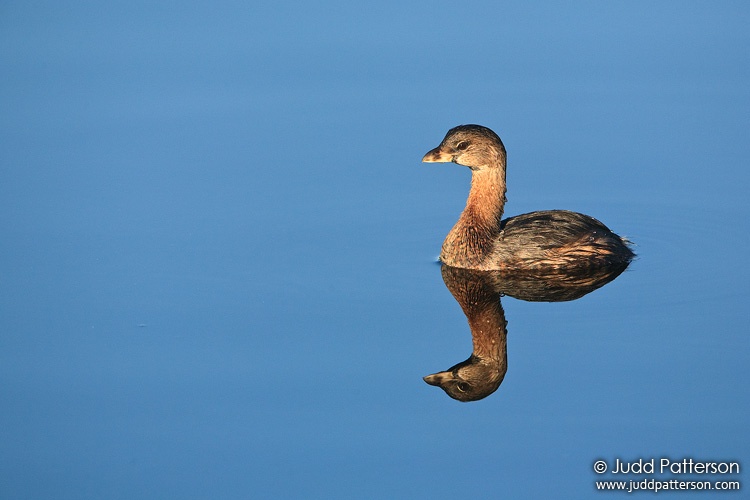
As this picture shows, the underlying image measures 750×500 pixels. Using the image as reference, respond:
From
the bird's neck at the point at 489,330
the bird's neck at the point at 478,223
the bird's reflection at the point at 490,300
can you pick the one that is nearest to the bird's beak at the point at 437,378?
the bird's reflection at the point at 490,300

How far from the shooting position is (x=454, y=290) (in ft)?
40.7

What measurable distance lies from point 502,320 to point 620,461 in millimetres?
2528

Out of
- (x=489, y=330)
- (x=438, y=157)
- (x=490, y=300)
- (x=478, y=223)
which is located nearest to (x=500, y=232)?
(x=478, y=223)

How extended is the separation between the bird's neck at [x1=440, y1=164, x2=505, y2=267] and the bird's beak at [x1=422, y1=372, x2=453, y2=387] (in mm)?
2431

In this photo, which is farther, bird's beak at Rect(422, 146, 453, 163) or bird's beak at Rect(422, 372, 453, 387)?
bird's beak at Rect(422, 146, 453, 163)

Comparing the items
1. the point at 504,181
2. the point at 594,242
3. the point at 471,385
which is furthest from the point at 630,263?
the point at 471,385

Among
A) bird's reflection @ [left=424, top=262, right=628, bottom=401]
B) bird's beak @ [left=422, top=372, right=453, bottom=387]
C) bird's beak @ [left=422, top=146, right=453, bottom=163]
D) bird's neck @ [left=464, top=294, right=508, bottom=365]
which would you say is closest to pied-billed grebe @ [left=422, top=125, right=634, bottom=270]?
bird's beak @ [left=422, top=146, right=453, bottom=163]

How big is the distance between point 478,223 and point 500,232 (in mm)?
231

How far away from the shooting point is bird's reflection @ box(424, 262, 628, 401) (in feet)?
34.8

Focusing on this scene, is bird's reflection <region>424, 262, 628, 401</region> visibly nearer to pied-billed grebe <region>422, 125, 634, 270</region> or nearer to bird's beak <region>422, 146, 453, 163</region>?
pied-billed grebe <region>422, 125, 634, 270</region>

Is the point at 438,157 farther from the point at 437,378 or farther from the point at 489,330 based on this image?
the point at 437,378

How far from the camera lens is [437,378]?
10.5 meters

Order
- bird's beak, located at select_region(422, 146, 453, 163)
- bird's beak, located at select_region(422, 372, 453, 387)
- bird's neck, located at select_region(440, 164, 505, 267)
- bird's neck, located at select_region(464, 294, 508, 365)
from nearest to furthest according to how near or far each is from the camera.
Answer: bird's beak, located at select_region(422, 372, 453, 387) → bird's neck, located at select_region(464, 294, 508, 365) → bird's neck, located at select_region(440, 164, 505, 267) → bird's beak, located at select_region(422, 146, 453, 163)

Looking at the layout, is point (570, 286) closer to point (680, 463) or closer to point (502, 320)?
point (502, 320)
